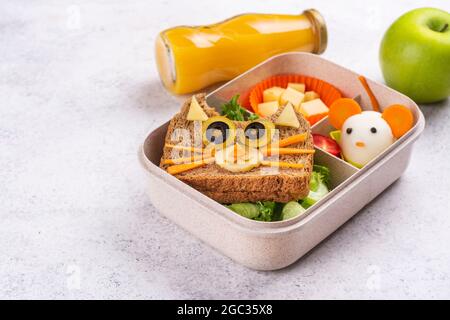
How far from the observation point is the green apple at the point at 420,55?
72.4 inches

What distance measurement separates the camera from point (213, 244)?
149cm

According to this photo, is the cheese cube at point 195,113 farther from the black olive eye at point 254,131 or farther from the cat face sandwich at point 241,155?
the black olive eye at point 254,131

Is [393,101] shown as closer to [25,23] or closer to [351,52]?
[351,52]

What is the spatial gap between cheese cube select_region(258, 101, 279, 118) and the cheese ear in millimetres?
151

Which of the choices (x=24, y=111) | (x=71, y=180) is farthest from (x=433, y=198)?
(x=24, y=111)

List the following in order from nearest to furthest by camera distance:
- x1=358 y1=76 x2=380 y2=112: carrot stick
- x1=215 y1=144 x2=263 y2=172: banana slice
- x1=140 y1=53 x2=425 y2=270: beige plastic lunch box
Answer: x1=140 y1=53 x2=425 y2=270: beige plastic lunch box < x1=215 y1=144 x2=263 y2=172: banana slice < x1=358 y1=76 x2=380 y2=112: carrot stick

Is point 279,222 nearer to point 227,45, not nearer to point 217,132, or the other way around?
point 217,132

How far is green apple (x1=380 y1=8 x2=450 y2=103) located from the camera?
1.84m

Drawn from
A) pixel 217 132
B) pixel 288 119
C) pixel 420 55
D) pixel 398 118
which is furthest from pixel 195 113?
pixel 420 55

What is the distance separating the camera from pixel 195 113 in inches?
63.5

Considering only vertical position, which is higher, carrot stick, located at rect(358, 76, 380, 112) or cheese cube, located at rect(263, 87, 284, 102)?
carrot stick, located at rect(358, 76, 380, 112)

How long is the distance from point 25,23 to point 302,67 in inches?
38.4

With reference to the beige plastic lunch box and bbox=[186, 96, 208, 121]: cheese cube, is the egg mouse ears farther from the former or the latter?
bbox=[186, 96, 208, 121]: cheese cube

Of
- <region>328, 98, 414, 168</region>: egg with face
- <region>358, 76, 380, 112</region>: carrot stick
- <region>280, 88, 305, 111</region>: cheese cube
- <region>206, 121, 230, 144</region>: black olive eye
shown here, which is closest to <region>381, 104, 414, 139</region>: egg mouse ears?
<region>328, 98, 414, 168</region>: egg with face
